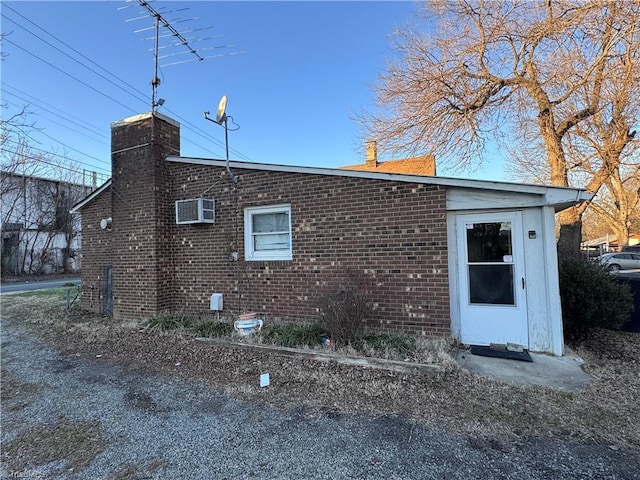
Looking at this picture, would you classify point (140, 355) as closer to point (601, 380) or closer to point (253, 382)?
point (253, 382)

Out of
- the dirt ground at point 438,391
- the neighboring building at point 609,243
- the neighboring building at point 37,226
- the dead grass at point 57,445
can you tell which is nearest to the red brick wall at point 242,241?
the dirt ground at point 438,391

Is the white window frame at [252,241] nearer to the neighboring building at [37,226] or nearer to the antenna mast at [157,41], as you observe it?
the antenna mast at [157,41]

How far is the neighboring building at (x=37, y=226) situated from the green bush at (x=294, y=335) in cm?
2699

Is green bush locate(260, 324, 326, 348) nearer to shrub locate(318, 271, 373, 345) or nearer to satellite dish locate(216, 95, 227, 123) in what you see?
shrub locate(318, 271, 373, 345)

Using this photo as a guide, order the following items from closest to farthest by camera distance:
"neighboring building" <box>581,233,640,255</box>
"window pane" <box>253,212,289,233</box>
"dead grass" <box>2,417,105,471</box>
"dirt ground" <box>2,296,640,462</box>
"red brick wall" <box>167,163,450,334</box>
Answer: "dead grass" <box>2,417,105,471</box>
"dirt ground" <box>2,296,640,462</box>
"red brick wall" <box>167,163,450,334</box>
"window pane" <box>253,212,289,233</box>
"neighboring building" <box>581,233,640,255</box>

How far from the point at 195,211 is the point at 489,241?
551 centimetres

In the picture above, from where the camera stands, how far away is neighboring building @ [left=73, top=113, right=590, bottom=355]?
5.21 metres

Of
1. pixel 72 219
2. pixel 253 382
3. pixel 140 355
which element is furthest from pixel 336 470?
pixel 72 219

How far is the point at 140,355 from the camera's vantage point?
546cm

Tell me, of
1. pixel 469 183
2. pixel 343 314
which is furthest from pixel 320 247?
pixel 469 183

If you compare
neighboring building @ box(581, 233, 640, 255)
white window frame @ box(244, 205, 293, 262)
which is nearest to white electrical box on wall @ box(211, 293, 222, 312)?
white window frame @ box(244, 205, 293, 262)

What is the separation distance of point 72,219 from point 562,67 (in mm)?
32856

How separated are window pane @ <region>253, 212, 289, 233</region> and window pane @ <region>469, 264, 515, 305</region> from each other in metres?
3.43

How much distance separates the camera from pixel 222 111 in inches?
270
